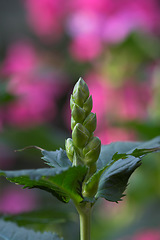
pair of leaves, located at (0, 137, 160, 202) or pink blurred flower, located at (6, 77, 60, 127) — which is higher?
pair of leaves, located at (0, 137, 160, 202)

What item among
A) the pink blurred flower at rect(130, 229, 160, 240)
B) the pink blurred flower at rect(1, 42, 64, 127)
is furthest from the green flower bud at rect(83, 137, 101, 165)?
the pink blurred flower at rect(1, 42, 64, 127)

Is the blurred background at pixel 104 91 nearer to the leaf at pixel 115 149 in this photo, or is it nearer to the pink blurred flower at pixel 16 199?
the pink blurred flower at pixel 16 199

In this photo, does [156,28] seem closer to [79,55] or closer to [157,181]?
[79,55]

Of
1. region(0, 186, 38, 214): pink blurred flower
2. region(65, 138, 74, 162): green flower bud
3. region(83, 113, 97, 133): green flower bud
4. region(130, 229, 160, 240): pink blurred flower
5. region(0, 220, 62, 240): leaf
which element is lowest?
region(0, 186, 38, 214): pink blurred flower

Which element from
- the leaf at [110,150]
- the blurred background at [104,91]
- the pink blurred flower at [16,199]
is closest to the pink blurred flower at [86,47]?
the blurred background at [104,91]

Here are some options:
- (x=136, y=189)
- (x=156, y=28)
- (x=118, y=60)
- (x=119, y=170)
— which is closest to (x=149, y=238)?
(x=136, y=189)

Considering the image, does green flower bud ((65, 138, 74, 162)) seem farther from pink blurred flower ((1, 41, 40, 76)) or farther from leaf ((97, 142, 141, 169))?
pink blurred flower ((1, 41, 40, 76))

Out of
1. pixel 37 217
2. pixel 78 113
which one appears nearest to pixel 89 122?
pixel 78 113
